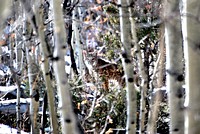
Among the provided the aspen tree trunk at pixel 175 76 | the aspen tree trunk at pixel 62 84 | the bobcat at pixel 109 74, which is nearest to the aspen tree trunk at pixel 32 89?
the aspen tree trunk at pixel 62 84

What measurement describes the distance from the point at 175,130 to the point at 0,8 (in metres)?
1.07

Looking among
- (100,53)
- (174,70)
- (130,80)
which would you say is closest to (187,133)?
(174,70)

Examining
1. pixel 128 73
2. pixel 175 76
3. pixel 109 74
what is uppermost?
pixel 109 74

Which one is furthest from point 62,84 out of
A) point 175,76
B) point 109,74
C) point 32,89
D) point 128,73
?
point 109,74

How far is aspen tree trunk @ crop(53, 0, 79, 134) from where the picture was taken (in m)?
2.27

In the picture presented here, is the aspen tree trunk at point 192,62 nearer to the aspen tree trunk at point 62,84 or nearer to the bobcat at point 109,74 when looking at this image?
the aspen tree trunk at point 62,84

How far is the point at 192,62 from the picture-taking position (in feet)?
6.44

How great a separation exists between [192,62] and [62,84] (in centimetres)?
73

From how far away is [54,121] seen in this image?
11.5ft

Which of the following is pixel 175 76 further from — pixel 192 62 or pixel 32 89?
pixel 32 89

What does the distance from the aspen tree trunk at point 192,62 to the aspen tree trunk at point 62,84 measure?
0.63 m

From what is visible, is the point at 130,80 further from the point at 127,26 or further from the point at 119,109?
the point at 119,109

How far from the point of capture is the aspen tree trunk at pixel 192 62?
1940 mm

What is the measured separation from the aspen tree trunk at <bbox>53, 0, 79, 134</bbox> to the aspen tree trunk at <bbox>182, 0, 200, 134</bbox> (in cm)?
63
